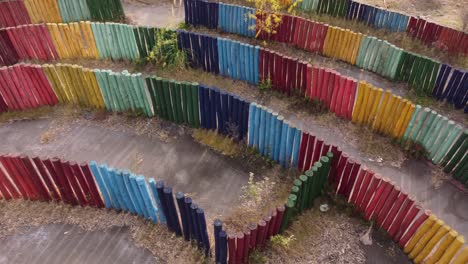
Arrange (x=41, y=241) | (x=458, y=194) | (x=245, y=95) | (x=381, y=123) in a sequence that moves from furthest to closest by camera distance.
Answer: (x=245, y=95)
(x=381, y=123)
(x=458, y=194)
(x=41, y=241)

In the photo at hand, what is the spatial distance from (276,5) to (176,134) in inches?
239

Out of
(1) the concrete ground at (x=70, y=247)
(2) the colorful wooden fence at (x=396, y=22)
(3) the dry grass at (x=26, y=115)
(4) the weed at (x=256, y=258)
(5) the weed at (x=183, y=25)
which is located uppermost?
(2) the colorful wooden fence at (x=396, y=22)

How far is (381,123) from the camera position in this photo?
10.5 metres

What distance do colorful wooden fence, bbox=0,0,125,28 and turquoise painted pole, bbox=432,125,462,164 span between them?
12938 mm

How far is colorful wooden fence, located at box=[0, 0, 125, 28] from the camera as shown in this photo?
1449 centimetres

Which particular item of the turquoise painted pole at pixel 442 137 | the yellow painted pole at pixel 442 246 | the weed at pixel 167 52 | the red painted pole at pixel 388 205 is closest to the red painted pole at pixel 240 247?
the red painted pole at pixel 388 205

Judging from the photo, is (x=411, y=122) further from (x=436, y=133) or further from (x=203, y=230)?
(x=203, y=230)

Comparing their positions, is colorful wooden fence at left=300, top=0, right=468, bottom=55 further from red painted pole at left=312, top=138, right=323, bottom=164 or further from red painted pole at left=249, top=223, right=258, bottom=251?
red painted pole at left=249, top=223, right=258, bottom=251

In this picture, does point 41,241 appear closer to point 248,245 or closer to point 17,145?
point 17,145

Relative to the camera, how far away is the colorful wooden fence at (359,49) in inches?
449

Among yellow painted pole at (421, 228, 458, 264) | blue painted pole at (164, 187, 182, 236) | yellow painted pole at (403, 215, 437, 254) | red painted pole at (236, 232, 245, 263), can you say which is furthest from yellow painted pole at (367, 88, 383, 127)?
blue painted pole at (164, 187, 182, 236)

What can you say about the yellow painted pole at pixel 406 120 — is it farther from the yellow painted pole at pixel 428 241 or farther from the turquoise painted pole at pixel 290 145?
the yellow painted pole at pixel 428 241

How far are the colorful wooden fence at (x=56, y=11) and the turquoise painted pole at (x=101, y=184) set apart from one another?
32.1ft

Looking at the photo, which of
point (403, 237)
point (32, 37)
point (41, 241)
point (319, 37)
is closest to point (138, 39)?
point (32, 37)
